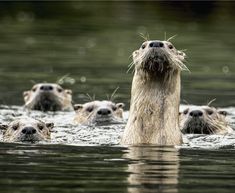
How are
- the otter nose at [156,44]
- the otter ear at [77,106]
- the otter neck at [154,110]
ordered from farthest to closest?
the otter ear at [77,106] → the otter nose at [156,44] → the otter neck at [154,110]

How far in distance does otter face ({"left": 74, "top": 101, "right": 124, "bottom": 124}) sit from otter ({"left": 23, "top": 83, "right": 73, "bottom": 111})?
133 centimetres

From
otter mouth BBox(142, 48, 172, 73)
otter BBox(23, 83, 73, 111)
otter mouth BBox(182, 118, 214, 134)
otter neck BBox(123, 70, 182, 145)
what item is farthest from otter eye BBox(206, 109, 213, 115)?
otter BBox(23, 83, 73, 111)

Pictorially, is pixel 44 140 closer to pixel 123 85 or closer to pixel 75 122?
pixel 75 122

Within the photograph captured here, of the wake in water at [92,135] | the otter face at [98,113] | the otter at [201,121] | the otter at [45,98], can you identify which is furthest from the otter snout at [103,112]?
the otter at [45,98]

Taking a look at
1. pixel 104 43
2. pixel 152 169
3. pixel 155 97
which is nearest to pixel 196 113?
Result: pixel 155 97

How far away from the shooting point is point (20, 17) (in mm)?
31688

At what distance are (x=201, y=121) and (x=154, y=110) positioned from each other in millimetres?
1998

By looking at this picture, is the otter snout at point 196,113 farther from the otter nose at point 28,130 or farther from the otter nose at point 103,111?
the otter nose at point 28,130

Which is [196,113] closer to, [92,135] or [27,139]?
[92,135]

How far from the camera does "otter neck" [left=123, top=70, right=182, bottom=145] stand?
32.7ft

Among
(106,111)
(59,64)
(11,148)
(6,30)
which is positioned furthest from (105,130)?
(6,30)

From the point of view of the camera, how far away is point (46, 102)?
594 inches

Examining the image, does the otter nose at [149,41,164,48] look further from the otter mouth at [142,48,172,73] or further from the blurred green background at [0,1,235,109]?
the blurred green background at [0,1,235,109]

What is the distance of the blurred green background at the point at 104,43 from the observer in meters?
17.2
